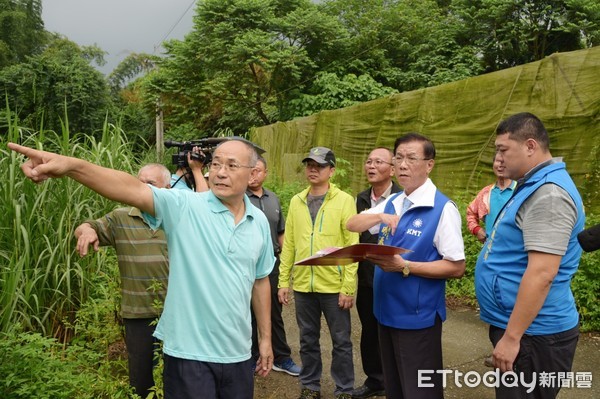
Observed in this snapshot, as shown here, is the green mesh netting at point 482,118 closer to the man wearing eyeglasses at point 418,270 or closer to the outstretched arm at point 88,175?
the man wearing eyeglasses at point 418,270

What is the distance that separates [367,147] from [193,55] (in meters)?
10.8

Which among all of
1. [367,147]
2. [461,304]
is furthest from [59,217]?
[367,147]

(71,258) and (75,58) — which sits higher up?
(75,58)

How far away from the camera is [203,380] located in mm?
2047

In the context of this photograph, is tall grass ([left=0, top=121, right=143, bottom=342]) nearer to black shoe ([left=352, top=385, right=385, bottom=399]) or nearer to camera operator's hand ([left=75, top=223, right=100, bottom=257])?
camera operator's hand ([left=75, top=223, right=100, bottom=257])

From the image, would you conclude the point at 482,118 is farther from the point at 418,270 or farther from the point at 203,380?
the point at 203,380

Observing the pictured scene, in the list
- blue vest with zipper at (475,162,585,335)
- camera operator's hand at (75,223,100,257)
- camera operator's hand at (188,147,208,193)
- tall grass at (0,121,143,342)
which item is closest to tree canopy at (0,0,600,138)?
tall grass at (0,121,143,342)

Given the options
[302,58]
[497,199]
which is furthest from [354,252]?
[302,58]

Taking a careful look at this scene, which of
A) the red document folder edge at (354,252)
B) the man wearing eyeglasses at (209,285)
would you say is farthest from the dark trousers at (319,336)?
the man wearing eyeglasses at (209,285)

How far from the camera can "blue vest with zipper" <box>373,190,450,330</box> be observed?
99.7 inches

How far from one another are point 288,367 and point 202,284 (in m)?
2.28

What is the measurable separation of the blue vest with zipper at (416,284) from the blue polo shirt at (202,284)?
894 mm

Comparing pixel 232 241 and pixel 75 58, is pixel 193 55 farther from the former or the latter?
pixel 232 241

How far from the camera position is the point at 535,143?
7.06ft
